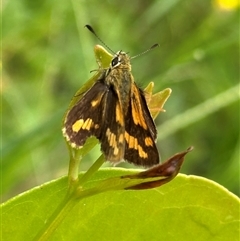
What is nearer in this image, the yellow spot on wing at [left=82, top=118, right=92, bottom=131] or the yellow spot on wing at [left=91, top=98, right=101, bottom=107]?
the yellow spot on wing at [left=82, top=118, right=92, bottom=131]

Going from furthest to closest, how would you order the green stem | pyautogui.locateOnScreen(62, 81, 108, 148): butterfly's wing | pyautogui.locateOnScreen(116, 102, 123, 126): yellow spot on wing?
pyautogui.locateOnScreen(116, 102, 123, 126): yellow spot on wing < pyautogui.locateOnScreen(62, 81, 108, 148): butterfly's wing < the green stem

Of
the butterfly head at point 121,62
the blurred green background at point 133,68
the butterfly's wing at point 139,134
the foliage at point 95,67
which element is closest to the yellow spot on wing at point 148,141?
the butterfly's wing at point 139,134

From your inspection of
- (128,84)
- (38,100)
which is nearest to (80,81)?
(38,100)

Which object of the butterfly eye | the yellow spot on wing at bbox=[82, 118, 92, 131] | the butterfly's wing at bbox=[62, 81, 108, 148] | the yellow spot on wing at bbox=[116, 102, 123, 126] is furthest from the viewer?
the butterfly eye

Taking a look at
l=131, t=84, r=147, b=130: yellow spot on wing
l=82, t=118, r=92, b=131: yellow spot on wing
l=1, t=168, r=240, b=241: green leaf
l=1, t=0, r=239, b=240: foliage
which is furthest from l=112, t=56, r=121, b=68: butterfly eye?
l=1, t=0, r=239, b=240: foliage

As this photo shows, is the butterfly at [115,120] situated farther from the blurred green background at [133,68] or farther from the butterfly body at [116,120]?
the blurred green background at [133,68]

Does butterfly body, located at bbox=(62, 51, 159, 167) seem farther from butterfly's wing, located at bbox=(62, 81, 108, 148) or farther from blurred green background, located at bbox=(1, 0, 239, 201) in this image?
blurred green background, located at bbox=(1, 0, 239, 201)

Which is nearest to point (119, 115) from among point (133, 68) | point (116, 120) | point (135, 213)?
point (116, 120)

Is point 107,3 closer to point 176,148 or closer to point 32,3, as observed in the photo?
point 32,3

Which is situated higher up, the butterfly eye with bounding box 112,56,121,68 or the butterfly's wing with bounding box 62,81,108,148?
the butterfly eye with bounding box 112,56,121,68
